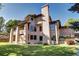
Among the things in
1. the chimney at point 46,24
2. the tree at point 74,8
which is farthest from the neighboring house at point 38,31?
the tree at point 74,8

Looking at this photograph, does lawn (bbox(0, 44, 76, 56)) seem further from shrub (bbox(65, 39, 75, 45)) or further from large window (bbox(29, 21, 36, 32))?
large window (bbox(29, 21, 36, 32))

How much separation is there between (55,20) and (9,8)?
1.74ft

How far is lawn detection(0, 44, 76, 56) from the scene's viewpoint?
2.34m

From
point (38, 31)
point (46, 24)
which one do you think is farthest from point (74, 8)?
point (38, 31)

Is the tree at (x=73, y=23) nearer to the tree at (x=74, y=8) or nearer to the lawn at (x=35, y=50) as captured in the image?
the tree at (x=74, y=8)

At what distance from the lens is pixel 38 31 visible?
2.40 meters

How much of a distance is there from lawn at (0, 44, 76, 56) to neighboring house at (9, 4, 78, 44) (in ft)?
0.19

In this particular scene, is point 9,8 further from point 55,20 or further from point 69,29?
point 69,29

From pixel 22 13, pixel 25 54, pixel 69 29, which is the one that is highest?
pixel 22 13

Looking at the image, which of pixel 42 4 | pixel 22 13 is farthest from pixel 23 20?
pixel 42 4

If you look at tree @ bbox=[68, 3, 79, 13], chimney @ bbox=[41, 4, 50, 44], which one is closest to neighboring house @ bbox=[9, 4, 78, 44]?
chimney @ bbox=[41, 4, 50, 44]

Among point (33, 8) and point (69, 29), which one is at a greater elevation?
point (33, 8)

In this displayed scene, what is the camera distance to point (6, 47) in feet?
7.80

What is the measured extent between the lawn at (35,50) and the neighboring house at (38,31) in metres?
0.06
